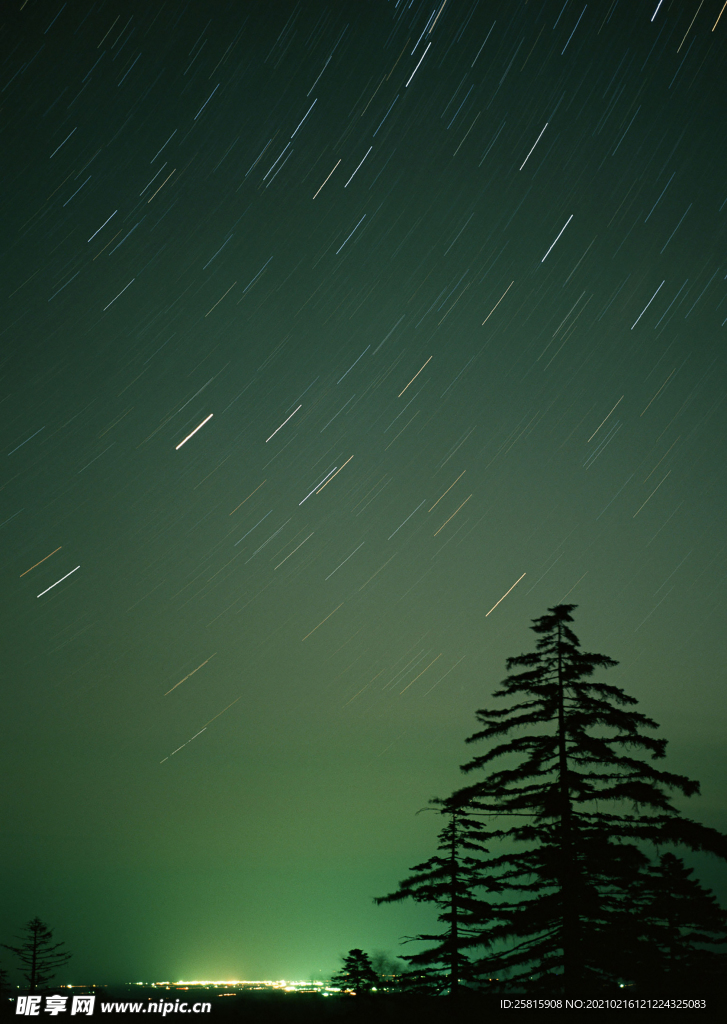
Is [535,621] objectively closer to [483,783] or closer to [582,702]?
[582,702]

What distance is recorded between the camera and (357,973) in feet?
135

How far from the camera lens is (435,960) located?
2514 centimetres

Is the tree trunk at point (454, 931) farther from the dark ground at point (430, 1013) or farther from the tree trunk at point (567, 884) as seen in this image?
the tree trunk at point (567, 884)

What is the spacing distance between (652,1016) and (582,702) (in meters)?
6.14

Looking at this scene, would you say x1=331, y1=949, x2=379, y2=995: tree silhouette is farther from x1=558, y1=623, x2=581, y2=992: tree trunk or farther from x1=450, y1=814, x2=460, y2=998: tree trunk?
x1=558, y1=623, x2=581, y2=992: tree trunk

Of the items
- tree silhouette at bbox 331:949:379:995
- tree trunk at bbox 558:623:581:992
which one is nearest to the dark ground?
tree trunk at bbox 558:623:581:992

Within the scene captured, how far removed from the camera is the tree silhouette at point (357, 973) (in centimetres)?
4088

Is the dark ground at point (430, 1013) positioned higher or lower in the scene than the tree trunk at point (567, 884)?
lower

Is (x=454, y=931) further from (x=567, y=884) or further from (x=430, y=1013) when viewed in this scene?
(x=567, y=884)

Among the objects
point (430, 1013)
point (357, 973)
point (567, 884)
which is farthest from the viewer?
point (357, 973)

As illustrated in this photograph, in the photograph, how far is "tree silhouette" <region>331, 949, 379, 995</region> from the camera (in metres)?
40.9

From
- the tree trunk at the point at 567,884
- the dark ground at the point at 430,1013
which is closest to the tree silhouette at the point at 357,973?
the dark ground at the point at 430,1013

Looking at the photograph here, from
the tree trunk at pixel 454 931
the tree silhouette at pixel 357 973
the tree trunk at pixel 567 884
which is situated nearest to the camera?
the tree trunk at pixel 567 884

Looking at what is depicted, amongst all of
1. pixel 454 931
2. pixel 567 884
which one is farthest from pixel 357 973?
pixel 567 884
